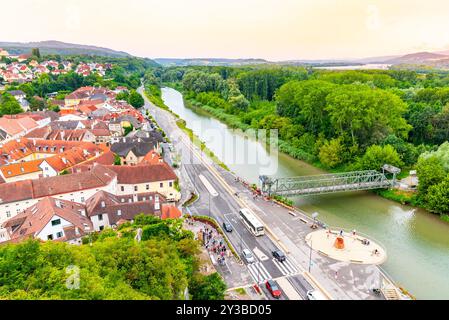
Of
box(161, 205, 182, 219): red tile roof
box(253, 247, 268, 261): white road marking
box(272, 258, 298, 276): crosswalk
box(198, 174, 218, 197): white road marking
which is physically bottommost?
box(272, 258, 298, 276): crosswalk

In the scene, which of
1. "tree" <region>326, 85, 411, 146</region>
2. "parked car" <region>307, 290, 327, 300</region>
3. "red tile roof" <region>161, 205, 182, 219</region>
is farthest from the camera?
"tree" <region>326, 85, 411, 146</region>

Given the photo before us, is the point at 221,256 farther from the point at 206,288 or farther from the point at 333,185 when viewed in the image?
the point at 333,185

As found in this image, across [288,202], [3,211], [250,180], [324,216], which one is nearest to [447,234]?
[324,216]

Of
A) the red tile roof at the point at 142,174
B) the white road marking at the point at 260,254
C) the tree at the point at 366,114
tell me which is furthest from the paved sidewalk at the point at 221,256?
the tree at the point at 366,114

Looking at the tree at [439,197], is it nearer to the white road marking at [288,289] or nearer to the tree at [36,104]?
the white road marking at [288,289]

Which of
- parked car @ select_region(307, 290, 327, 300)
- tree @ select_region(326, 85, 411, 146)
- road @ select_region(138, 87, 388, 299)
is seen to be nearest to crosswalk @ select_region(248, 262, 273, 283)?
road @ select_region(138, 87, 388, 299)

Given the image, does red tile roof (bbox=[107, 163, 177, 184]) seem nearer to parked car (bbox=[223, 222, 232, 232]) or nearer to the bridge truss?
parked car (bbox=[223, 222, 232, 232])
